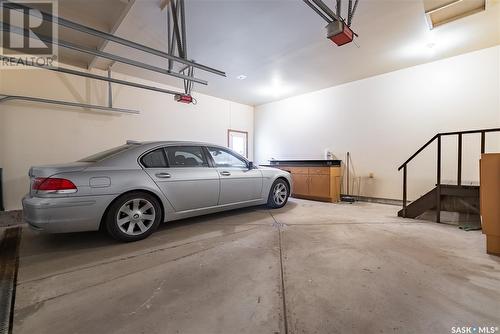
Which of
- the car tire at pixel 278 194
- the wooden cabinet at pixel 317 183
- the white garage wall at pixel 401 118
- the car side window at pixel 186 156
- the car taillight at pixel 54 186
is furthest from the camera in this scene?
the wooden cabinet at pixel 317 183

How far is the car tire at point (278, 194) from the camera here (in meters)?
4.28

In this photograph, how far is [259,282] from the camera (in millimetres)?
1737

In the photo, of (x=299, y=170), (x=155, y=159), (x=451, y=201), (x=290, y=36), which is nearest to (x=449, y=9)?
(x=290, y=36)

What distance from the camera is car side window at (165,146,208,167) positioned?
3066 mm

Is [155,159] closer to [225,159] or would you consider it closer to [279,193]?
[225,159]

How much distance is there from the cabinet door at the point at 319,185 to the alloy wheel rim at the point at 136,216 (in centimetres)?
389

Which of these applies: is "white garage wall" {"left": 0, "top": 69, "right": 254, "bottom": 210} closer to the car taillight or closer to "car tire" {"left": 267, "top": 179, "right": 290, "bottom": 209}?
the car taillight

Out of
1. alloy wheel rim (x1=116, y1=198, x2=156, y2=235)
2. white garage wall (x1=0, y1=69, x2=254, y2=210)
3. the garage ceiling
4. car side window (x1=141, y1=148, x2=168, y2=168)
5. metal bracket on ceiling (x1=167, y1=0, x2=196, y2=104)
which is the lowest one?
alloy wheel rim (x1=116, y1=198, x2=156, y2=235)

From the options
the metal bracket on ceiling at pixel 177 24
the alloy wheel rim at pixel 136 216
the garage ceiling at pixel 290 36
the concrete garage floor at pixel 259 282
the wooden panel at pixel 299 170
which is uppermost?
the garage ceiling at pixel 290 36

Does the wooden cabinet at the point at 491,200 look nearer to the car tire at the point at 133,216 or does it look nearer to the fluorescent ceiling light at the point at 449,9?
the fluorescent ceiling light at the point at 449,9

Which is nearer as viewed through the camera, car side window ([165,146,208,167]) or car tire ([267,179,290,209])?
car side window ([165,146,208,167])

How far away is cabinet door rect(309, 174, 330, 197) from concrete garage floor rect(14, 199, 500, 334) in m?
2.26

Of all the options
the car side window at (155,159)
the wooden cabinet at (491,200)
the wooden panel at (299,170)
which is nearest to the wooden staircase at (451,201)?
the wooden cabinet at (491,200)

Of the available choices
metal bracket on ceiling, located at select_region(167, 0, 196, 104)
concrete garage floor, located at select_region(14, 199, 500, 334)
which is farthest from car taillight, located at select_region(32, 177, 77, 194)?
metal bracket on ceiling, located at select_region(167, 0, 196, 104)
